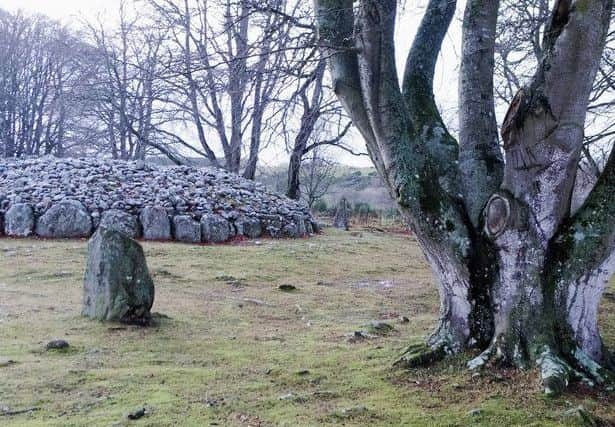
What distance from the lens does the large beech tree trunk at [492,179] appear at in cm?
381

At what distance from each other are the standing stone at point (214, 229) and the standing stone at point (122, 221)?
183 centimetres

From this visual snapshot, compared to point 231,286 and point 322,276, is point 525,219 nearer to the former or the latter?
point 231,286

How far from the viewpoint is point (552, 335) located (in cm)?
388

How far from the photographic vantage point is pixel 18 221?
49.6 feet

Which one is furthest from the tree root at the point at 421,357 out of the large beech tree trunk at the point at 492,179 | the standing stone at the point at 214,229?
the standing stone at the point at 214,229

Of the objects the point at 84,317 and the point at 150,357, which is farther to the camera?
the point at 84,317

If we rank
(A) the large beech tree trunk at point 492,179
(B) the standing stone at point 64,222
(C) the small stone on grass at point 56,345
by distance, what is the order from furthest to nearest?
(B) the standing stone at point 64,222, (C) the small stone on grass at point 56,345, (A) the large beech tree trunk at point 492,179

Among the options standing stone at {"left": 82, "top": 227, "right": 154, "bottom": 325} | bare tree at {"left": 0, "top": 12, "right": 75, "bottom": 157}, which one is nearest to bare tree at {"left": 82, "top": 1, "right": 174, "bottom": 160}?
bare tree at {"left": 0, "top": 12, "right": 75, "bottom": 157}

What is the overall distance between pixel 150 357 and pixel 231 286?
4.71m

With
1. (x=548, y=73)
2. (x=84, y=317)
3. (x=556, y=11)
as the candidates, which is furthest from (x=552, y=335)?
(x=84, y=317)

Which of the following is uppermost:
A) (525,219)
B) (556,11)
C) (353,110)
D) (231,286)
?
(556,11)

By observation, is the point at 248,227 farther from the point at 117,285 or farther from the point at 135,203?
the point at 117,285

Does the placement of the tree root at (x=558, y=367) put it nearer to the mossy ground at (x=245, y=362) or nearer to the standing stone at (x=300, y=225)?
the mossy ground at (x=245, y=362)

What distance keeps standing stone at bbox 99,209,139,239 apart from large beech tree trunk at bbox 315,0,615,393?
1194 cm
